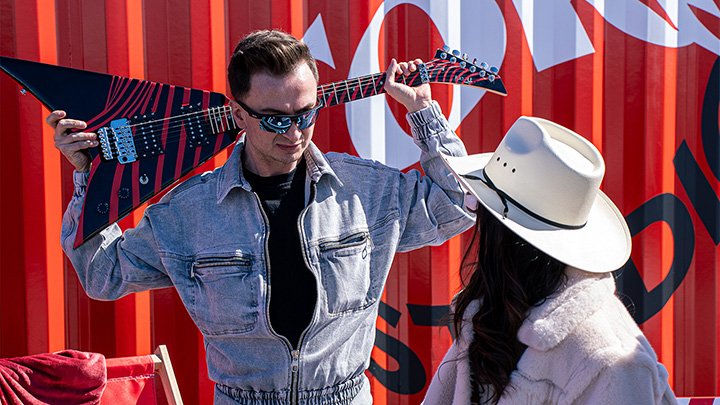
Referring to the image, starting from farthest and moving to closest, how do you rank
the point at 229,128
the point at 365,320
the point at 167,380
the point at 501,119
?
the point at 501,119
the point at 167,380
the point at 229,128
the point at 365,320

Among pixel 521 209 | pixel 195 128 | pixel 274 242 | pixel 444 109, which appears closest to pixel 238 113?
pixel 195 128

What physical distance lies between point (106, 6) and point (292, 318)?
1.54 meters

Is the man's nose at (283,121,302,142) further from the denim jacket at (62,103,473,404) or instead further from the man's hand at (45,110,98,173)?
the man's hand at (45,110,98,173)

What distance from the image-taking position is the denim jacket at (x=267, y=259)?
181 cm

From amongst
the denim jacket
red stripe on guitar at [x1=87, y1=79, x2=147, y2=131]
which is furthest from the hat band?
red stripe on guitar at [x1=87, y1=79, x2=147, y2=131]

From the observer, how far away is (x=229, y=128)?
2.16 meters

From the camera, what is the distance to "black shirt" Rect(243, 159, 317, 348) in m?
1.82

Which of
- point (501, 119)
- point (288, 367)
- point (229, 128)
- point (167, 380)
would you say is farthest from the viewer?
point (501, 119)

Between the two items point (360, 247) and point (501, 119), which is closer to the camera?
point (360, 247)

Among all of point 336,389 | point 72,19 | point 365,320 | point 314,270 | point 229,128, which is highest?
point 72,19

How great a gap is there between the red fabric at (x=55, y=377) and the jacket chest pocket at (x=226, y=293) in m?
0.75

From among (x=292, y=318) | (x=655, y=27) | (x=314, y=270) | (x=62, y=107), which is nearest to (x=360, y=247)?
(x=314, y=270)

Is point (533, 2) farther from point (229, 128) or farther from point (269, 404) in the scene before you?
point (269, 404)

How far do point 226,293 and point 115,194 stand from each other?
0.51 m
